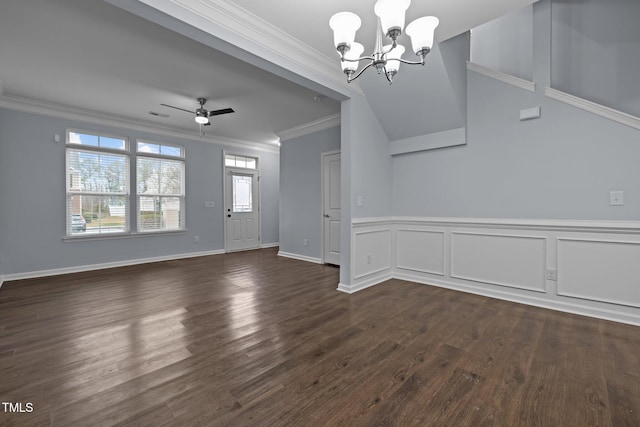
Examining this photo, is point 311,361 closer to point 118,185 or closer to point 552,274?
point 552,274

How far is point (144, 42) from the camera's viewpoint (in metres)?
2.81

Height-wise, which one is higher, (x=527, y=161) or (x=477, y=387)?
(x=527, y=161)

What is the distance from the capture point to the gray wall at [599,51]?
10.8 ft

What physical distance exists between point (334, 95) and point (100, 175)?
4.56 metres

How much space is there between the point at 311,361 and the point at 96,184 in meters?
5.24

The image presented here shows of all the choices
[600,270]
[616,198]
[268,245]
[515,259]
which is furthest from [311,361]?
[268,245]

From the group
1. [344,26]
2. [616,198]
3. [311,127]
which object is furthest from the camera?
[311,127]

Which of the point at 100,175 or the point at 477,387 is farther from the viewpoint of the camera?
the point at 100,175

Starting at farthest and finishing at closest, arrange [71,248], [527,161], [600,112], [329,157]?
[329,157]
[71,248]
[527,161]
[600,112]

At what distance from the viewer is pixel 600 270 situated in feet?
9.07

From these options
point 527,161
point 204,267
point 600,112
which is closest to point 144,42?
point 204,267

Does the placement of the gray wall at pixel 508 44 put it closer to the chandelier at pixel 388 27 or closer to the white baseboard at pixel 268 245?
the chandelier at pixel 388 27

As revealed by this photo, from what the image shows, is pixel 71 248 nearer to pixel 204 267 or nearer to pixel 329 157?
pixel 204 267

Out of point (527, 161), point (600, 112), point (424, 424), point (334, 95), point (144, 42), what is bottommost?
point (424, 424)
